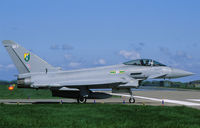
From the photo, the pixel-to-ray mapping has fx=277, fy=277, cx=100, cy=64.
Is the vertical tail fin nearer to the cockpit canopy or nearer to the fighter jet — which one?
the fighter jet

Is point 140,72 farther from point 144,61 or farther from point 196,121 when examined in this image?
point 196,121

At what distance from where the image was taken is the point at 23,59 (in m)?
22.6

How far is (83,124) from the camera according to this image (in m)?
11.4

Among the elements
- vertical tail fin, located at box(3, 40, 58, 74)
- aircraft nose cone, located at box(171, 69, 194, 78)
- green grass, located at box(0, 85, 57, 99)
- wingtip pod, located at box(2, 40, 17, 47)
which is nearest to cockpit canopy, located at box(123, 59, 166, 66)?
aircraft nose cone, located at box(171, 69, 194, 78)

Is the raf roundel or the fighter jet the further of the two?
the raf roundel

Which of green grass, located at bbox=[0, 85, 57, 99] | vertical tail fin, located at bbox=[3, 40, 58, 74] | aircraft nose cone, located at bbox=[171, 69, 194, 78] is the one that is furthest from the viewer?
green grass, located at bbox=[0, 85, 57, 99]

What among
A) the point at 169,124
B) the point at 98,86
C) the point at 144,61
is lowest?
the point at 169,124

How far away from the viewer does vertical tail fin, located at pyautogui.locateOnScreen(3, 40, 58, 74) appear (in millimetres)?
22531

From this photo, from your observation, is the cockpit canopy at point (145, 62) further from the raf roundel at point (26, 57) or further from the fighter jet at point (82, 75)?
the raf roundel at point (26, 57)

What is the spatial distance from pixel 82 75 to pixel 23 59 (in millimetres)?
5004

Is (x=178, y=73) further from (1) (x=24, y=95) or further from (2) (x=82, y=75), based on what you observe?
(1) (x=24, y=95)

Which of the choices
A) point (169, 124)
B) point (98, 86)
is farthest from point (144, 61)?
point (169, 124)

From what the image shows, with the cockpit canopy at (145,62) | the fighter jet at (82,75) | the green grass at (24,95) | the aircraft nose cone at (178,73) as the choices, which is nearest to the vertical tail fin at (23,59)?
the fighter jet at (82,75)

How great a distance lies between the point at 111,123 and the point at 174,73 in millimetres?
11983
